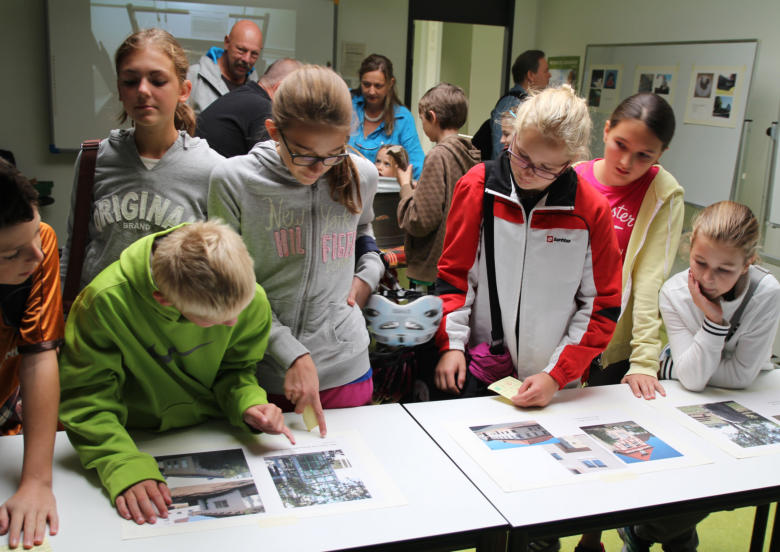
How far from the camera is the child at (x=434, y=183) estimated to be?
2.65 metres

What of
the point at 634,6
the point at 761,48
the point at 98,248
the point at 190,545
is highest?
the point at 634,6

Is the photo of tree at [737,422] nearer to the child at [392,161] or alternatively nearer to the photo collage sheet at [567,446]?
the photo collage sheet at [567,446]

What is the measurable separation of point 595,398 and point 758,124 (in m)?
2.95

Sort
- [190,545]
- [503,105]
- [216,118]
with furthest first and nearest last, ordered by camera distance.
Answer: [503,105]
[216,118]
[190,545]

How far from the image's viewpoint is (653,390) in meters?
1.83

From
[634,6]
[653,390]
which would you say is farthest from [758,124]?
[653,390]

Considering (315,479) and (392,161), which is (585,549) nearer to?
(315,479)

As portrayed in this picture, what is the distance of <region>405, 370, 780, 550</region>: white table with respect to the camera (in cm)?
123

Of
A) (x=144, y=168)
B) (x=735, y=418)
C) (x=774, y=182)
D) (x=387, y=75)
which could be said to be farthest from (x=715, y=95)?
(x=144, y=168)

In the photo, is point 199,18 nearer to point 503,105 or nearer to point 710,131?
point 503,105

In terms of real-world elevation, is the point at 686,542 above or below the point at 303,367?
below

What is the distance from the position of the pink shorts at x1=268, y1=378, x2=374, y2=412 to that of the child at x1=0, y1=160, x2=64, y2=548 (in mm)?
519

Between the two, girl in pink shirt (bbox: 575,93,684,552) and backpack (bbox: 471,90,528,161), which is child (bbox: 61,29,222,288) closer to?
girl in pink shirt (bbox: 575,93,684,552)

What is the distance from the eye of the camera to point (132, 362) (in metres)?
1.30
